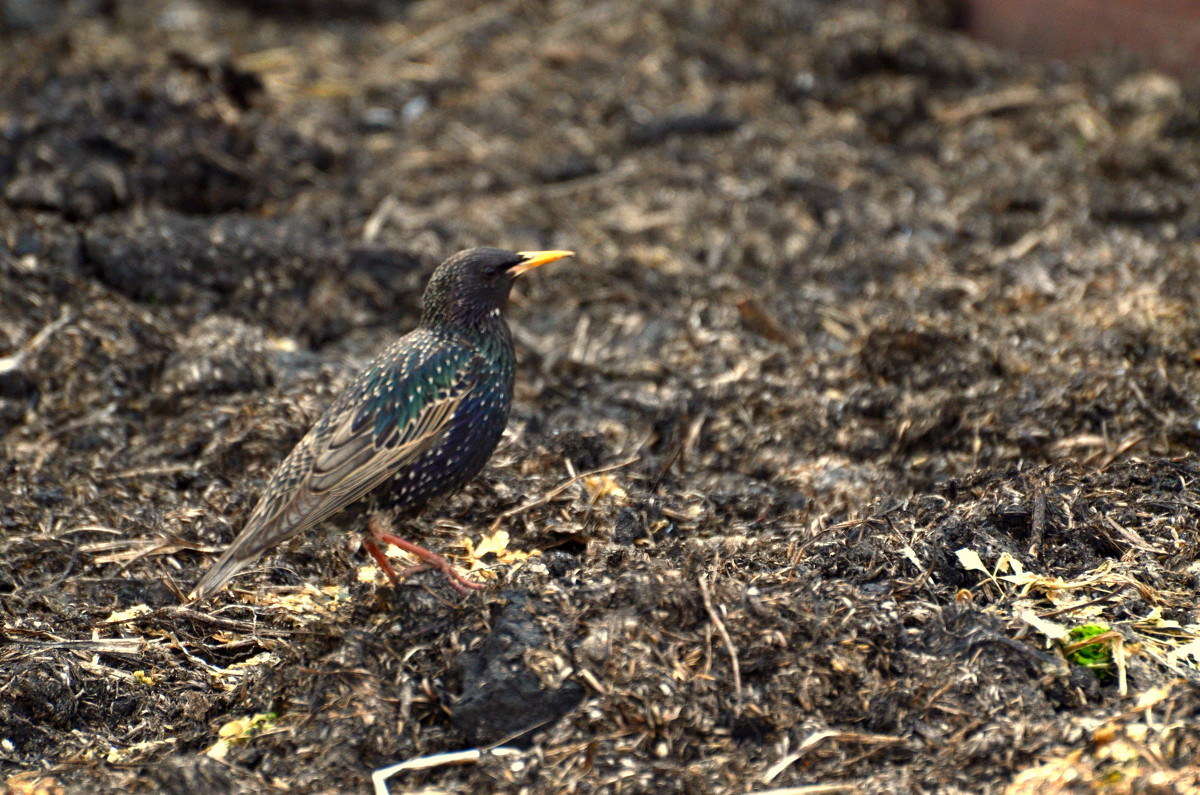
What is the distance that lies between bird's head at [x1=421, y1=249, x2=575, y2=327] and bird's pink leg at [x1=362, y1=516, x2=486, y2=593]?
77cm

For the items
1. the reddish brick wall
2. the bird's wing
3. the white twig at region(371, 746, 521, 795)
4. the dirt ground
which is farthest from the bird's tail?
the reddish brick wall

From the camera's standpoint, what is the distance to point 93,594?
13.8ft

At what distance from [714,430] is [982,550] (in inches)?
60.3

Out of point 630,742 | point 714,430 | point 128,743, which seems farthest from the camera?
point 714,430

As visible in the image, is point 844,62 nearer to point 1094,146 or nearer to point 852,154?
point 852,154

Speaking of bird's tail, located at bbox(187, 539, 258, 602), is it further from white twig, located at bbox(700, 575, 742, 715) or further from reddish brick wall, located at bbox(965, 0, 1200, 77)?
reddish brick wall, located at bbox(965, 0, 1200, 77)

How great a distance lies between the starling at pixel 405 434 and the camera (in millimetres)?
3938

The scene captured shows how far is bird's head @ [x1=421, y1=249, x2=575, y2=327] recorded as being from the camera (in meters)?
4.41

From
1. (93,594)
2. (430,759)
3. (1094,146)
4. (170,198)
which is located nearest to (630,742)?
(430,759)

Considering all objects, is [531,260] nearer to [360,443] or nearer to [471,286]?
[471,286]

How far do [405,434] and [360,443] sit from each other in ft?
0.48

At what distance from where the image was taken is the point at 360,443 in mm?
4105

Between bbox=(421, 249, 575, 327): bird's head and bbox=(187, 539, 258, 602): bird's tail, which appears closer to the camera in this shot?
bbox=(187, 539, 258, 602): bird's tail

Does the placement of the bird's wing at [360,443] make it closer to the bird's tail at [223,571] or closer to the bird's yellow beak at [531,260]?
the bird's tail at [223,571]
